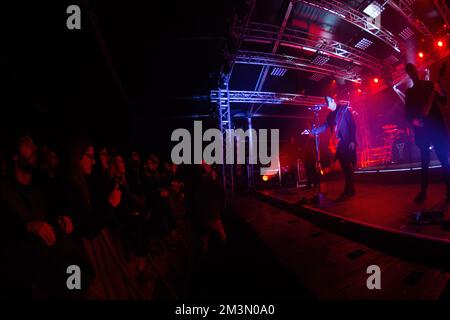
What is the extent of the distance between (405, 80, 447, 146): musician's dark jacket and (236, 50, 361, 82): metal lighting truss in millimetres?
4822

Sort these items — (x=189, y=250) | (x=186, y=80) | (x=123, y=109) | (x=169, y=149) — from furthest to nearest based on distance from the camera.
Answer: (x=169, y=149)
(x=186, y=80)
(x=123, y=109)
(x=189, y=250)

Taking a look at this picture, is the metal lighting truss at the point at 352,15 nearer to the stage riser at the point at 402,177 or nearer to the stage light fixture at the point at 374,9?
the stage light fixture at the point at 374,9

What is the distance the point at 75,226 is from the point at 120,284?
2.25 ft

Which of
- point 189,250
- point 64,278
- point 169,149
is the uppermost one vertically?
point 169,149

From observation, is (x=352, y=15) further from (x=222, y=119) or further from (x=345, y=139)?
(x=222, y=119)

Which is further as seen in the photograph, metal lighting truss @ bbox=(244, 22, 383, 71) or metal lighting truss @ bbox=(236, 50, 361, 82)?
metal lighting truss @ bbox=(236, 50, 361, 82)

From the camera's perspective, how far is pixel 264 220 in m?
4.09

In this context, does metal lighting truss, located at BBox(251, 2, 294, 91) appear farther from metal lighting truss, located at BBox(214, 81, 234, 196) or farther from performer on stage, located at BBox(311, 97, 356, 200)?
performer on stage, located at BBox(311, 97, 356, 200)

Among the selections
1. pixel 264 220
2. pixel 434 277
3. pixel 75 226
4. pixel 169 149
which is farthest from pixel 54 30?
pixel 169 149

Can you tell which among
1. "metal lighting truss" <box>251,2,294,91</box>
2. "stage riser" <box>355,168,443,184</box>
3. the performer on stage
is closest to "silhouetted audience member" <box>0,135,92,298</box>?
the performer on stage

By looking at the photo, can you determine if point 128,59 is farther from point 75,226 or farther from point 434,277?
point 434,277

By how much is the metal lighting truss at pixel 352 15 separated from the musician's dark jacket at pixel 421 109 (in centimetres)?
390

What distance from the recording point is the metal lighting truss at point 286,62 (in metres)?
6.71

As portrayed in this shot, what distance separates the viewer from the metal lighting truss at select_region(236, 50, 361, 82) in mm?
6711
